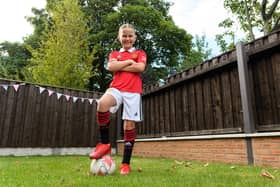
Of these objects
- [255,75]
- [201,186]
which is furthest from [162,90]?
[201,186]

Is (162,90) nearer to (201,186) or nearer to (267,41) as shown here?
(267,41)

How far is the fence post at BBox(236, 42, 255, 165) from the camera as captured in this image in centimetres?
306

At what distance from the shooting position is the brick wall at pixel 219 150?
278 centimetres

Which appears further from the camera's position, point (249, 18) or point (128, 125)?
point (249, 18)

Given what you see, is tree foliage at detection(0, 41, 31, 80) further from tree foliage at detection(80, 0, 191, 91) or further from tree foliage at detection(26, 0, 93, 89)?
tree foliage at detection(26, 0, 93, 89)

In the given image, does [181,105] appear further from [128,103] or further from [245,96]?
[128,103]

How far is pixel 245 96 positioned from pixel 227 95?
440 millimetres

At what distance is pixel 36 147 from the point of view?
17.9ft

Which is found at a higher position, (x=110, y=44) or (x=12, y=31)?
(x=12, y=31)

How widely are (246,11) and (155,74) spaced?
6976 millimetres

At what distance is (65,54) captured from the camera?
413 inches

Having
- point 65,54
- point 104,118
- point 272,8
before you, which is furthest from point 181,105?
point 272,8

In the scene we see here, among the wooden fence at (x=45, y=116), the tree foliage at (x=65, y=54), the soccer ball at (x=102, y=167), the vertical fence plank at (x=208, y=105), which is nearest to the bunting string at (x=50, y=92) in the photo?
the wooden fence at (x=45, y=116)

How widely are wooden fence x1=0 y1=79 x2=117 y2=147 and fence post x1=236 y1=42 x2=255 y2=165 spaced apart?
390cm
